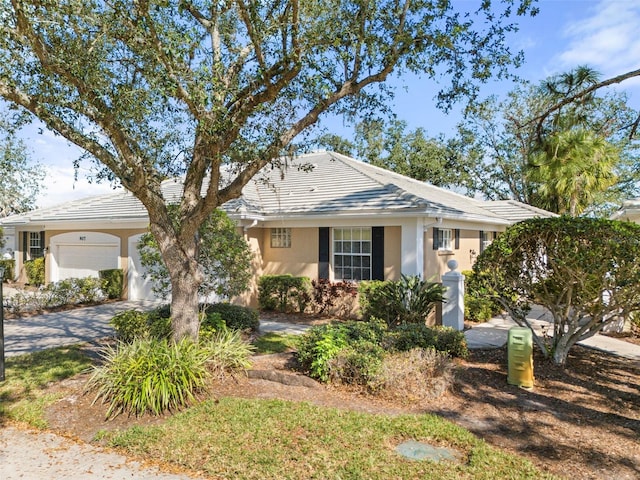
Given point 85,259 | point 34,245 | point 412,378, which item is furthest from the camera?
point 34,245

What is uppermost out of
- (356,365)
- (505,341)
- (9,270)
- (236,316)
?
(9,270)

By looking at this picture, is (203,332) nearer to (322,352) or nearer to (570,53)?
(322,352)

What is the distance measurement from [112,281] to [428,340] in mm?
12463

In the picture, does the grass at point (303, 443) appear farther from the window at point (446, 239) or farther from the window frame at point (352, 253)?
the window at point (446, 239)

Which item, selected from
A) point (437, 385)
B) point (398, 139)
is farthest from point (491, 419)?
point (398, 139)

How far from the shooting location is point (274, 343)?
9.21 metres

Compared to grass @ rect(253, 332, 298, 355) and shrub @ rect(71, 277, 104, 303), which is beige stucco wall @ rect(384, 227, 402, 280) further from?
shrub @ rect(71, 277, 104, 303)

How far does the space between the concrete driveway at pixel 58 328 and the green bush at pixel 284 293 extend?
12.8 ft

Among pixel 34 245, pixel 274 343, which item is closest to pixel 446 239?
pixel 274 343

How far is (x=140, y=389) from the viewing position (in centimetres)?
560

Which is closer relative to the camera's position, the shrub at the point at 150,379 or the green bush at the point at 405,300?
the shrub at the point at 150,379

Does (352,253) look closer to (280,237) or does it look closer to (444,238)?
(280,237)

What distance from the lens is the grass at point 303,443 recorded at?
13.5 feet

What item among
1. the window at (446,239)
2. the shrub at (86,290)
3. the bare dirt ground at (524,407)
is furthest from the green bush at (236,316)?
the shrub at (86,290)
